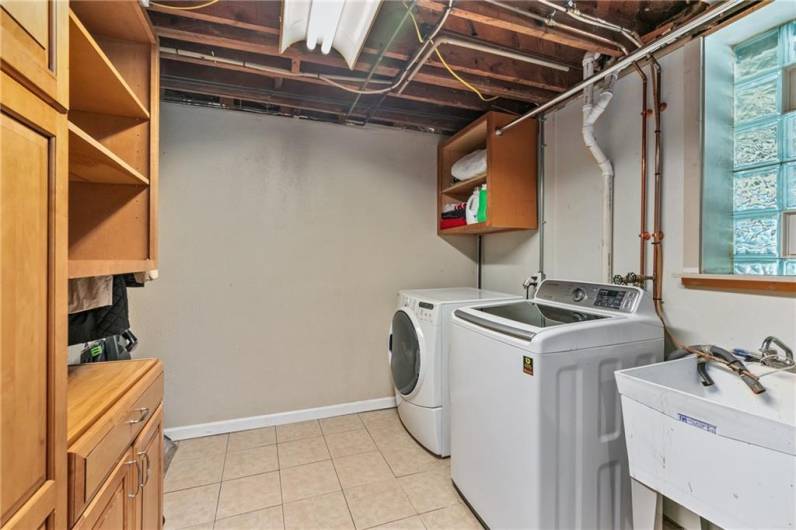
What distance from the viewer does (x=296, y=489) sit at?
189cm

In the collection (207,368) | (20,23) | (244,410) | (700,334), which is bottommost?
(244,410)

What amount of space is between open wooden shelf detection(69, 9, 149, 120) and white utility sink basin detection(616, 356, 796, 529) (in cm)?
198

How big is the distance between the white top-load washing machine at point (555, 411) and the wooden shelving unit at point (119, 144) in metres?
1.52

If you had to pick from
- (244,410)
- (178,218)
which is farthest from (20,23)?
(244,410)

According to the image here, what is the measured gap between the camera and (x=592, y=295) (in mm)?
1700

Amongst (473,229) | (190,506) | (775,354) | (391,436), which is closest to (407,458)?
(391,436)

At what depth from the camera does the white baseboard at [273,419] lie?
7.89 ft

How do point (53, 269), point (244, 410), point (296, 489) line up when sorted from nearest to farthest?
point (53, 269) < point (296, 489) < point (244, 410)

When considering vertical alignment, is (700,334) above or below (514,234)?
below

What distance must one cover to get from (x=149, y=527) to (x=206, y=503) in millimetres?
557

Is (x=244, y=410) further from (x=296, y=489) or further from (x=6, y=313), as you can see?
(x=6, y=313)

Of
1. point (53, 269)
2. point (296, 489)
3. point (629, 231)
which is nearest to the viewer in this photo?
point (53, 269)

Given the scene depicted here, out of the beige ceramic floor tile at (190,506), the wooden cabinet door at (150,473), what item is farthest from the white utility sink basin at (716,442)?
the beige ceramic floor tile at (190,506)

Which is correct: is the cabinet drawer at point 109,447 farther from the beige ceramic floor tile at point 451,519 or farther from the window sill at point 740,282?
the window sill at point 740,282
